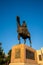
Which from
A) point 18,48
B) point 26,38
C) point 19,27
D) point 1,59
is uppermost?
point 19,27

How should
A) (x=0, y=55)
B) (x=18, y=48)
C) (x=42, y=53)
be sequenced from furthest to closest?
(x=0, y=55), (x=42, y=53), (x=18, y=48)

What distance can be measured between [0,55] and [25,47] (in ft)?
52.3

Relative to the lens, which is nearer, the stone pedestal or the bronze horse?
the stone pedestal

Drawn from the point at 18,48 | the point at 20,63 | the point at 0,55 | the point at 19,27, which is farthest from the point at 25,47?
the point at 0,55

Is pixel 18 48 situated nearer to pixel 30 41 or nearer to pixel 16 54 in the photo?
pixel 16 54

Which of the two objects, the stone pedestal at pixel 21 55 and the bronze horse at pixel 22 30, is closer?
the stone pedestal at pixel 21 55

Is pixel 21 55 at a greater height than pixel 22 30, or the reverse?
pixel 22 30

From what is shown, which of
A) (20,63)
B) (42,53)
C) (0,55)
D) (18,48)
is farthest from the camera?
(0,55)

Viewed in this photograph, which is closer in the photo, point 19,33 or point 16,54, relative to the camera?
point 16,54

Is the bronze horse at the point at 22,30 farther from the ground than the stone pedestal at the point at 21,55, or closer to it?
farther from the ground

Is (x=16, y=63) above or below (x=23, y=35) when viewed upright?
below

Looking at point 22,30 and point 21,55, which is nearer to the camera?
point 21,55

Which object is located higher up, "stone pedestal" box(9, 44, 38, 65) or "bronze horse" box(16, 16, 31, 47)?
"bronze horse" box(16, 16, 31, 47)

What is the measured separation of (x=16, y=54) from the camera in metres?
10.7
